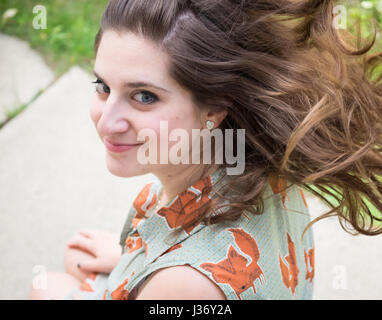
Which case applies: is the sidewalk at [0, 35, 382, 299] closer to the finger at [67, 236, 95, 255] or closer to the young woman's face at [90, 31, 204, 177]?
the finger at [67, 236, 95, 255]

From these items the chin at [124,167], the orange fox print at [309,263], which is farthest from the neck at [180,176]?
the orange fox print at [309,263]

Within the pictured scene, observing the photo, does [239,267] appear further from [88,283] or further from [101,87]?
[88,283]

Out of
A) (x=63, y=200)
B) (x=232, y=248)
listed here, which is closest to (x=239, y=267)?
(x=232, y=248)

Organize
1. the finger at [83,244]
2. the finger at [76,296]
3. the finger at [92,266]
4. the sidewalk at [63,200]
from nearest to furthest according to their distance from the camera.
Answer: the finger at [76,296], the finger at [92,266], the finger at [83,244], the sidewalk at [63,200]

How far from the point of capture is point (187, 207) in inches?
52.3

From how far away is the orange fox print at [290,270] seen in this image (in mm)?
1311

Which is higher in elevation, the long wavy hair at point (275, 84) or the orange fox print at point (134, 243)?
the long wavy hair at point (275, 84)

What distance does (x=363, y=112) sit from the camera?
52.2 inches

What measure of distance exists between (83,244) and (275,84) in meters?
1.26

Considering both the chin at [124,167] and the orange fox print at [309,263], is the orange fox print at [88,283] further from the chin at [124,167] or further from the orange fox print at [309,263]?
the orange fox print at [309,263]

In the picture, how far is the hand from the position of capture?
1856 mm

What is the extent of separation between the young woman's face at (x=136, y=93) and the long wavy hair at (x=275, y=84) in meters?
0.03

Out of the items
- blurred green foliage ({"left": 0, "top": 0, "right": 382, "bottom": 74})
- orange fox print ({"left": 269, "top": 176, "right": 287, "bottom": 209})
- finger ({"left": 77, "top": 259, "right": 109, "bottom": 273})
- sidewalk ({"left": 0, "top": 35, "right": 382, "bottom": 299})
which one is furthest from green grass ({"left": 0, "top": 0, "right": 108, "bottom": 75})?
orange fox print ({"left": 269, "top": 176, "right": 287, "bottom": 209})
